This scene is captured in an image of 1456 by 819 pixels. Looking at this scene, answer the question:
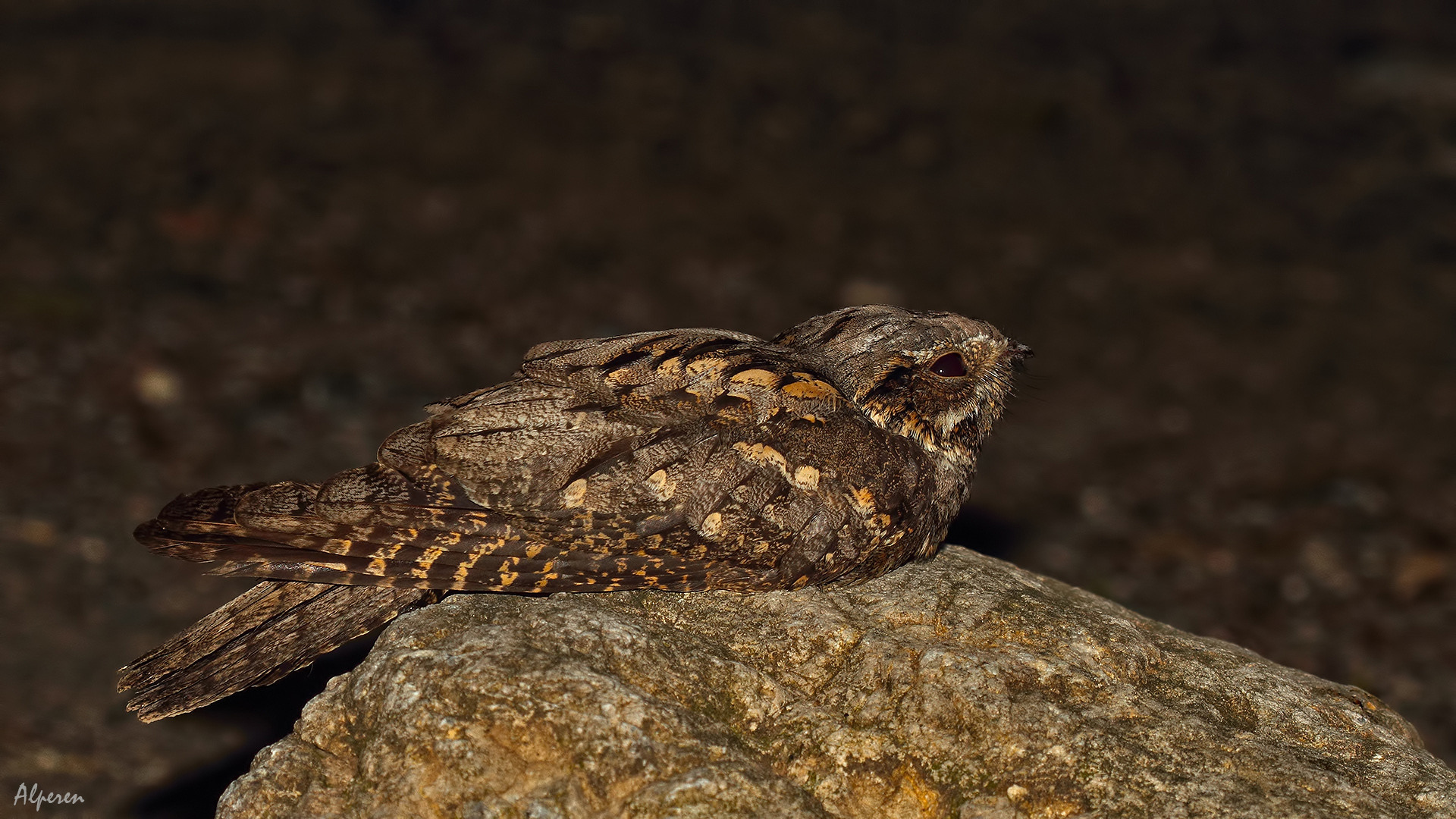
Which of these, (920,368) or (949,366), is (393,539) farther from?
(949,366)

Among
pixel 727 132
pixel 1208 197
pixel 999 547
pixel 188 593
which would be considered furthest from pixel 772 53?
pixel 188 593

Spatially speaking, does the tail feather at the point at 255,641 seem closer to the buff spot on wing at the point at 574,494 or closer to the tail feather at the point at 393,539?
the tail feather at the point at 393,539

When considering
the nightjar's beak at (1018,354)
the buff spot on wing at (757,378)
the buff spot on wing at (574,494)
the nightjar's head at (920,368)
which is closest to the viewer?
the buff spot on wing at (574,494)

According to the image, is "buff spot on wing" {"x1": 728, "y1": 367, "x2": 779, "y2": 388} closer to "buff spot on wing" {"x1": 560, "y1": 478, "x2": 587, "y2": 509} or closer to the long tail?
"buff spot on wing" {"x1": 560, "y1": 478, "x2": 587, "y2": 509}

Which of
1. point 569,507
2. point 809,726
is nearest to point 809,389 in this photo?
point 569,507

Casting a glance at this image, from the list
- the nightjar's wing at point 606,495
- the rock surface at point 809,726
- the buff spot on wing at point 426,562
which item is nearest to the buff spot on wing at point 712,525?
the nightjar's wing at point 606,495

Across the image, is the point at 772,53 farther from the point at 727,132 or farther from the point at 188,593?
the point at 188,593
